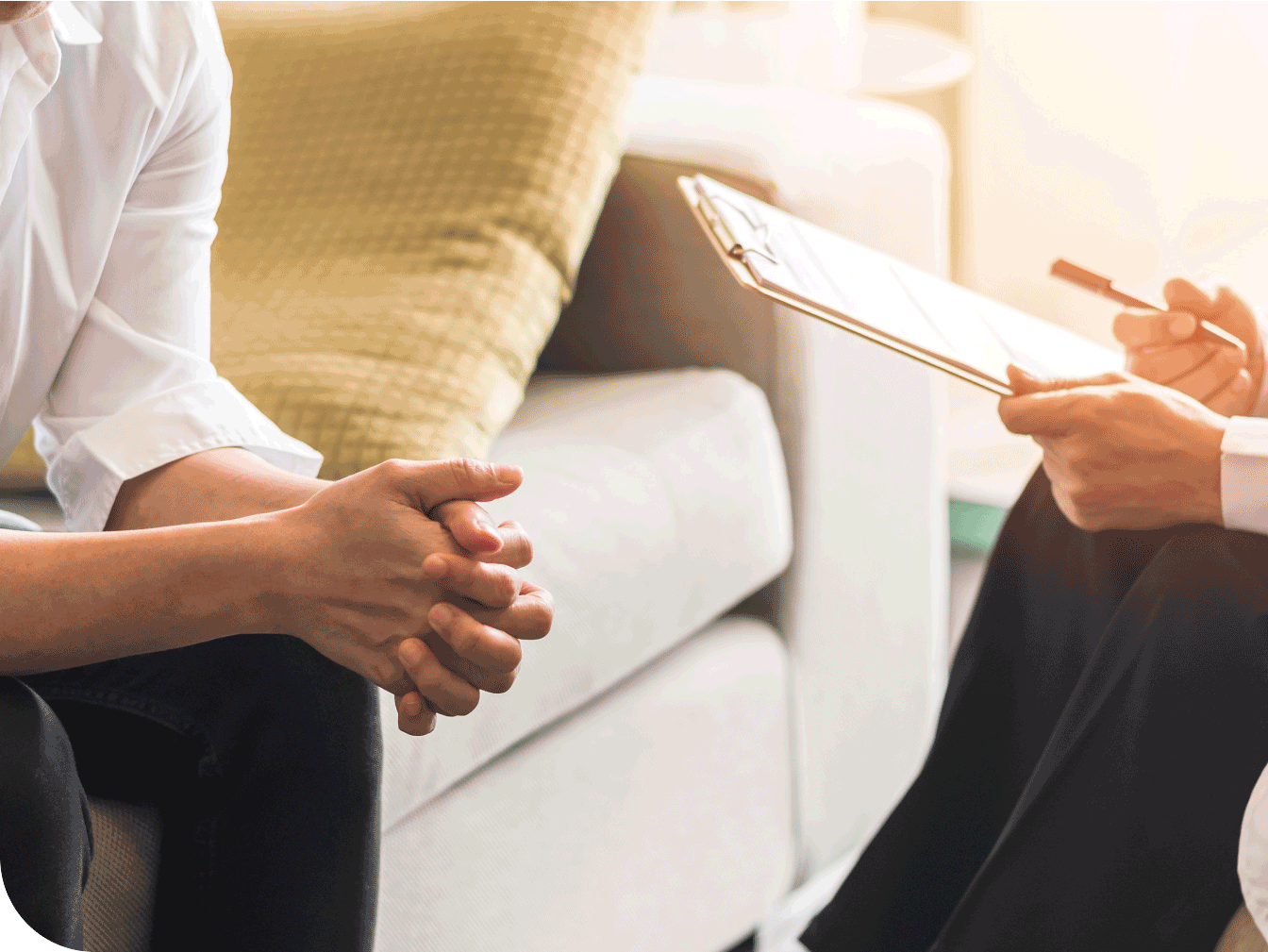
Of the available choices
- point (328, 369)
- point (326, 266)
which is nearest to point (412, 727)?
point (328, 369)

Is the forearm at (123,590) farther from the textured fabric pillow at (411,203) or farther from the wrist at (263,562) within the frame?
the textured fabric pillow at (411,203)

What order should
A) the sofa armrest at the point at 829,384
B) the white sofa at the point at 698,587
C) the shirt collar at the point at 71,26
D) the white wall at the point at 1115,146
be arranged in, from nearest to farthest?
the shirt collar at the point at 71,26
the white sofa at the point at 698,587
the sofa armrest at the point at 829,384
the white wall at the point at 1115,146

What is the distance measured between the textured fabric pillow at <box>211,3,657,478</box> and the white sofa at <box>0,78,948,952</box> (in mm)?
99

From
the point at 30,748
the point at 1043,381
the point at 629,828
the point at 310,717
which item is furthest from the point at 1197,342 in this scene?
the point at 30,748

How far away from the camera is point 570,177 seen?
0.94 m

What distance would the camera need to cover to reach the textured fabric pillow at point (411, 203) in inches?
32.4

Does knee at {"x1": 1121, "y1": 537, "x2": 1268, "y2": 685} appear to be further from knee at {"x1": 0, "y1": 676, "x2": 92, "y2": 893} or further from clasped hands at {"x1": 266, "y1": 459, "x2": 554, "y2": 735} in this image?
knee at {"x1": 0, "y1": 676, "x2": 92, "y2": 893}

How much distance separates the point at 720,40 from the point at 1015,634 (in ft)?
3.87

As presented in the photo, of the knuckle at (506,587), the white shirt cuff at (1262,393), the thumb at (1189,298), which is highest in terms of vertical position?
the thumb at (1189,298)

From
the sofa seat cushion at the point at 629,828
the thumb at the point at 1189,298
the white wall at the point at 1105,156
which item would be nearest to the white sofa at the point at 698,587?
the sofa seat cushion at the point at 629,828

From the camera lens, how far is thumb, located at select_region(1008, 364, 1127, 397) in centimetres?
71

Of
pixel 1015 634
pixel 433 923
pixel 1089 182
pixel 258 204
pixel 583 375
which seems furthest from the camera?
pixel 1089 182

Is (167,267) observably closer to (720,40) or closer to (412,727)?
(412,727)

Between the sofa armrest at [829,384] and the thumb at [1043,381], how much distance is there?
364 mm
